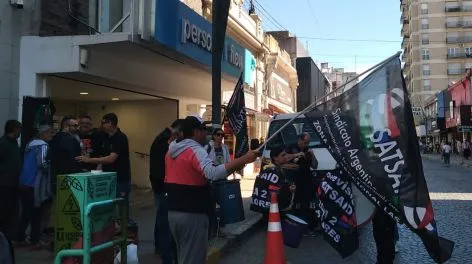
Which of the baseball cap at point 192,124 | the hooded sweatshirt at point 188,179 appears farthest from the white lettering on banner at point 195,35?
the hooded sweatshirt at point 188,179

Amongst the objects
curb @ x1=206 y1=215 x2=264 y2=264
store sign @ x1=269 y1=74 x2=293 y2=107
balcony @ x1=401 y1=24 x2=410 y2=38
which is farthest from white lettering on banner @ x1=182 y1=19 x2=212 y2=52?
balcony @ x1=401 y1=24 x2=410 y2=38

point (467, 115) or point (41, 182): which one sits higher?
point (467, 115)

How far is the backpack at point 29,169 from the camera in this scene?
7.77 m

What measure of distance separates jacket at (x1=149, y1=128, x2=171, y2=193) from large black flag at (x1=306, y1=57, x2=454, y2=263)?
2461 mm

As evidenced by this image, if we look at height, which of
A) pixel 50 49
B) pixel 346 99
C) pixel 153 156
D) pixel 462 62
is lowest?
pixel 153 156

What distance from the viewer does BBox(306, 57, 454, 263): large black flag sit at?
5293mm

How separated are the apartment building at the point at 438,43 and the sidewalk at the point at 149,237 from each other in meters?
91.9

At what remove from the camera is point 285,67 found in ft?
110

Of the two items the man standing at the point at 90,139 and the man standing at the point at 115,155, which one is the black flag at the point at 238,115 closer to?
the man standing at the point at 90,139

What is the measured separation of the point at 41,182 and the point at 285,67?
26.8m

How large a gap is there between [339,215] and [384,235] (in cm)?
55

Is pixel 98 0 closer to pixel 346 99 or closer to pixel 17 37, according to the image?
pixel 17 37

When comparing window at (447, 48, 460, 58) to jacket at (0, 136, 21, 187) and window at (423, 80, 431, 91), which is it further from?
jacket at (0, 136, 21, 187)

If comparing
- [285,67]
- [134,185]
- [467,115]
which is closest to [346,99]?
[134,185]
